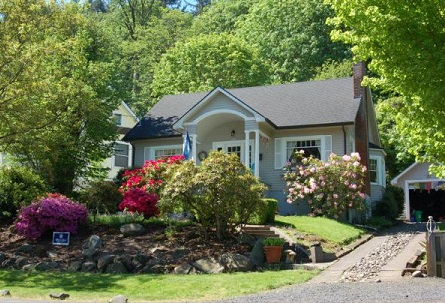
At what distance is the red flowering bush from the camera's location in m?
16.8

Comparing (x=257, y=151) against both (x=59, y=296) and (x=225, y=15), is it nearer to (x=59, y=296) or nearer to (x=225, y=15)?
(x=59, y=296)

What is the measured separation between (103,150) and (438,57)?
58.6ft

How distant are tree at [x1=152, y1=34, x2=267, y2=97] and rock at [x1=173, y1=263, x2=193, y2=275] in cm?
2432

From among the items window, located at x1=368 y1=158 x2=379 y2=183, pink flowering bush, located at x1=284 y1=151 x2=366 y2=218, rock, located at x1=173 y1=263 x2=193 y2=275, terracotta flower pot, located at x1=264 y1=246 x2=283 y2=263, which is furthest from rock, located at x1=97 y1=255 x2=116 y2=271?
window, located at x1=368 y1=158 x2=379 y2=183

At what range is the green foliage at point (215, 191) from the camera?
47.8 feet

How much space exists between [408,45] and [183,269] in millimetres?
7311

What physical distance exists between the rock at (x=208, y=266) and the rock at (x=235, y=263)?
159 millimetres

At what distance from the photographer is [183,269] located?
13.3 m

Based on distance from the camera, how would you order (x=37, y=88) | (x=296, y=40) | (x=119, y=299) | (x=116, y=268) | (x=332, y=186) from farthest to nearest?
(x=296, y=40) → (x=332, y=186) → (x=37, y=88) → (x=116, y=268) → (x=119, y=299)

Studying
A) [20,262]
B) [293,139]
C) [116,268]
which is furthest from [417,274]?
[293,139]

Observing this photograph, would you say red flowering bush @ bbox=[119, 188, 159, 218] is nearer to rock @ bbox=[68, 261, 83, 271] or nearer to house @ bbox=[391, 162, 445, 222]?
rock @ bbox=[68, 261, 83, 271]

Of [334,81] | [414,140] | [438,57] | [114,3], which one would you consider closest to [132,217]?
[414,140]

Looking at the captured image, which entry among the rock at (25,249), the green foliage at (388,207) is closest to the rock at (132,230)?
the rock at (25,249)

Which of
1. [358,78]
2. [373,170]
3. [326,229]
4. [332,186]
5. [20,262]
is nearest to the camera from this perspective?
[20,262]
